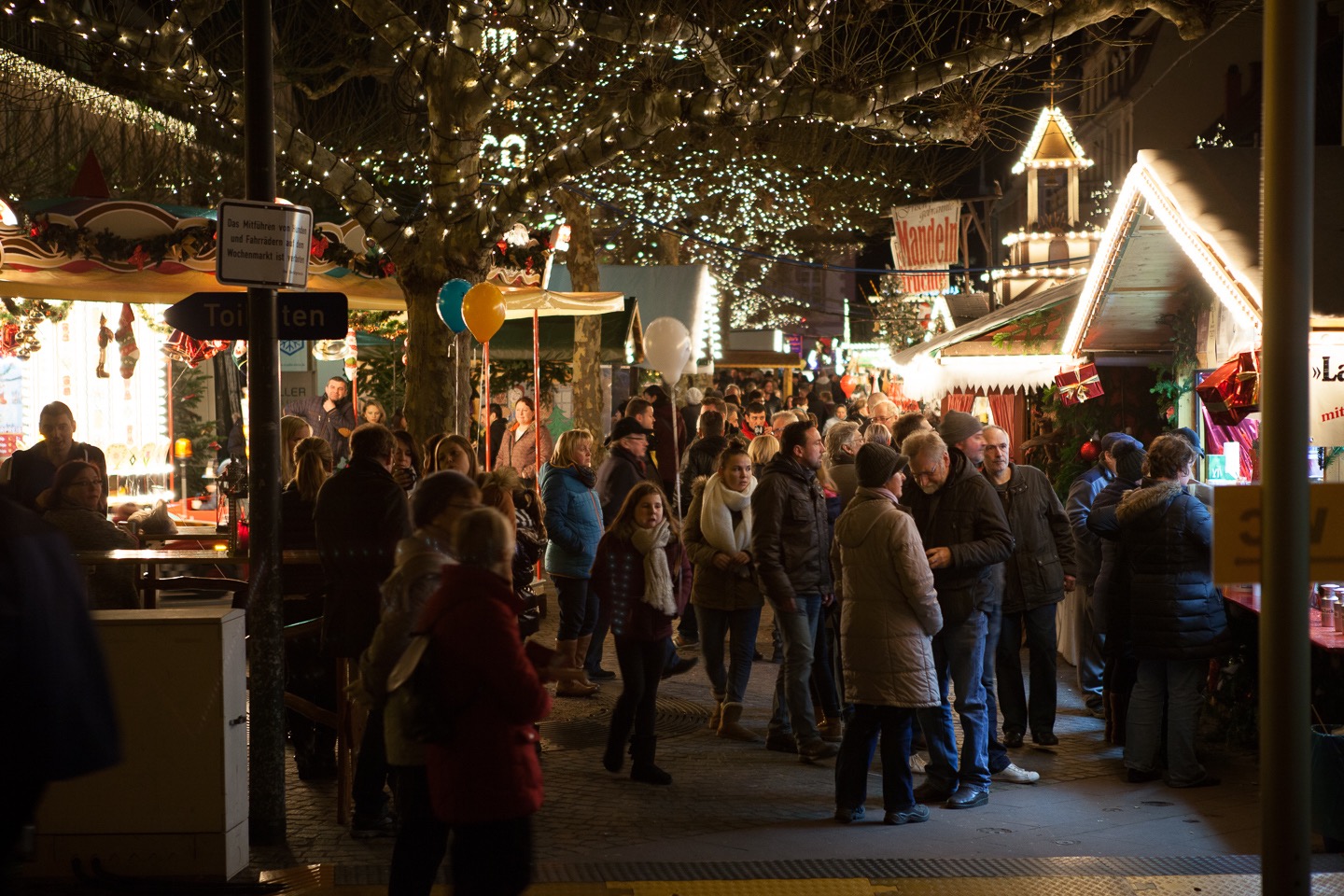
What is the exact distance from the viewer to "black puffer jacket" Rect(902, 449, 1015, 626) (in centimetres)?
728

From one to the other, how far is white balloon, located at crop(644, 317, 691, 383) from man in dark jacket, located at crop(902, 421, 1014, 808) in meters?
7.48

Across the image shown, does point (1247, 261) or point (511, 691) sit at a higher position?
point (1247, 261)

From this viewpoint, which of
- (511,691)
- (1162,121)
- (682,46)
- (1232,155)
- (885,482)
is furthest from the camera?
(1162,121)

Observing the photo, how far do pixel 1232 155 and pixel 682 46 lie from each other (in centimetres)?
530

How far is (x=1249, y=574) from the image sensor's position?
11.7 ft

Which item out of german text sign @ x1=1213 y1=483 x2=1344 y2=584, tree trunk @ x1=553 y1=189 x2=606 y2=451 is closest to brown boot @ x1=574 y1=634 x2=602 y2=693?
german text sign @ x1=1213 y1=483 x2=1344 y2=584

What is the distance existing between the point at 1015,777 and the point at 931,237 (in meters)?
20.2

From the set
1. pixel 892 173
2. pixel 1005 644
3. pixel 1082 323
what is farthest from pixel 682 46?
pixel 892 173

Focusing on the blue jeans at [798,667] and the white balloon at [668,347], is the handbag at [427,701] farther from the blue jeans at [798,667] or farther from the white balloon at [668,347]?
the white balloon at [668,347]

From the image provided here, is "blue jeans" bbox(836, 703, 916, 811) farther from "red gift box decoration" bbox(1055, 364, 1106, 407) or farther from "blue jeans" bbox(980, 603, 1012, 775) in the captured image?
"red gift box decoration" bbox(1055, 364, 1106, 407)

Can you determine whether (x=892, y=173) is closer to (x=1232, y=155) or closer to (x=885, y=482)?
(x=1232, y=155)

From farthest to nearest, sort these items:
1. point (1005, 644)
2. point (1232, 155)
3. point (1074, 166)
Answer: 1. point (1074, 166)
2. point (1232, 155)
3. point (1005, 644)

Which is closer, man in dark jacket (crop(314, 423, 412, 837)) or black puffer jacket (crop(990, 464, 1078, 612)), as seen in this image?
man in dark jacket (crop(314, 423, 412, 837))

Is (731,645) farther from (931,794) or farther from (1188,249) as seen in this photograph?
(1188,249)
